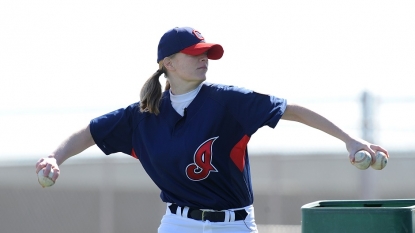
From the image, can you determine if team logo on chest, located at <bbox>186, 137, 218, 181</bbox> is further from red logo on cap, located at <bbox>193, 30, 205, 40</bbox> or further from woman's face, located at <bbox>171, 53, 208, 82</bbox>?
red logo on cap, located at <bbox>193, 30, 205, 40</bbox>

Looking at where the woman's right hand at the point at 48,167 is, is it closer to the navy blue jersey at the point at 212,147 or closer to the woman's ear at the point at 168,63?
the navy blue jersey at the point at 212,147

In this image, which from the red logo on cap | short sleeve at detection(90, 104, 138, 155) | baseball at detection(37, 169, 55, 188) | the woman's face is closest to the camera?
baseball at detection(37, 169, 55, 188)

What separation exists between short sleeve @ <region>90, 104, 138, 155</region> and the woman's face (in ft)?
1.37

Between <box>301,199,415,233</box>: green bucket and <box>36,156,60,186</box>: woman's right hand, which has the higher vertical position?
<box>36,156,60,186</box>: woman's right hand

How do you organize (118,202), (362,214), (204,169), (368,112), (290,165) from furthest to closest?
(118,202), (290,165), (368,112), (204,169), (362,214)

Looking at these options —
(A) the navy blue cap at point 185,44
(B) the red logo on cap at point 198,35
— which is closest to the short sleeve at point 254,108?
(A) the navy blue cap at point 185,44

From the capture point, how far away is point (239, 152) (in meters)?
4.46

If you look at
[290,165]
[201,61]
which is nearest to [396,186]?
[290,165]

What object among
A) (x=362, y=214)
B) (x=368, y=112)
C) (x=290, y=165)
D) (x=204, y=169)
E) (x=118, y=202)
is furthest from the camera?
(x=118, y=202)

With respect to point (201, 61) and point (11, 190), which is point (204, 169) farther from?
point (11, 190)

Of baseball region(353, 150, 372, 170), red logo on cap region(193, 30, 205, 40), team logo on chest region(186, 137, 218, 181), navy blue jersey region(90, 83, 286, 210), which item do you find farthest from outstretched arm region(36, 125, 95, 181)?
baseball region(353, 150, 372, 170)

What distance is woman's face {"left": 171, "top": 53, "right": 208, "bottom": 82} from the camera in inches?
181

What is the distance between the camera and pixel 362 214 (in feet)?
12.9

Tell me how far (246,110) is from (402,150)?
16.1 feet
